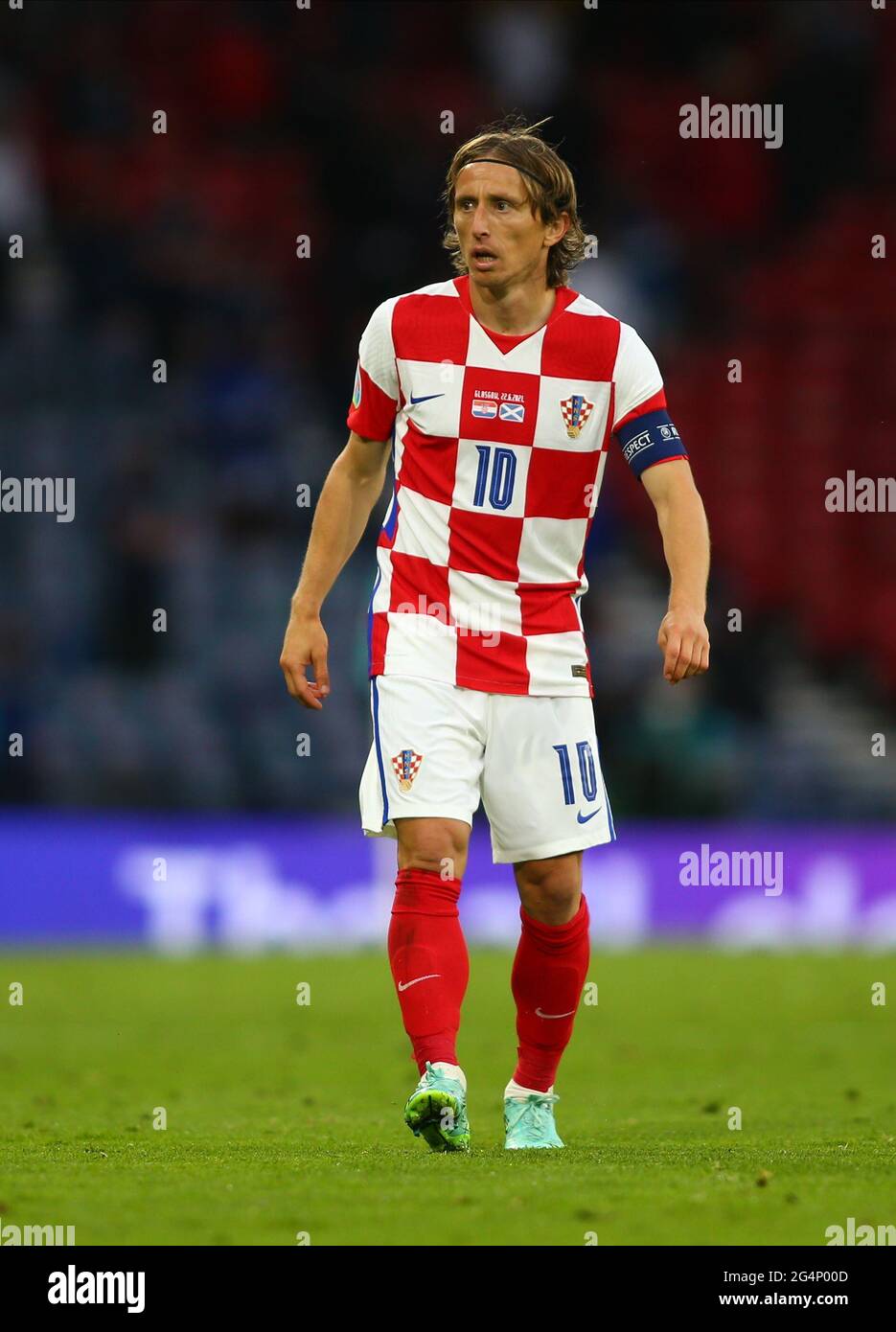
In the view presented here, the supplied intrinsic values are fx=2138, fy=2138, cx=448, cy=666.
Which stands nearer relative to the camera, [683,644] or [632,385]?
[683,644]

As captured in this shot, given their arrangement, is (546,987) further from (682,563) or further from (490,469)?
(490,469)

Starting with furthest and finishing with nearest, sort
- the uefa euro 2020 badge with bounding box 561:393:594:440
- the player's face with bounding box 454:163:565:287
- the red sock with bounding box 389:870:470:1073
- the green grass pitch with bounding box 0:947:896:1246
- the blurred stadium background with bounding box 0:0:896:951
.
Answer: the blurred stadium background with bounding box 0:0:896:951 → the uefa euro 2020 badge with bounding box 561:393:594:440 → the player's face with bounding box 454:163:565:287 → the red sock with bounding box 389:870:470:1073 → the green grass pitch with bounding box 0:947:896:1246

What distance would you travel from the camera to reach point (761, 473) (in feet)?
59.3

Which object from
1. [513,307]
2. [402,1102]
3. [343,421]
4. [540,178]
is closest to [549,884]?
[513,307]

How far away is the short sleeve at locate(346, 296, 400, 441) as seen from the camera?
18.5ft

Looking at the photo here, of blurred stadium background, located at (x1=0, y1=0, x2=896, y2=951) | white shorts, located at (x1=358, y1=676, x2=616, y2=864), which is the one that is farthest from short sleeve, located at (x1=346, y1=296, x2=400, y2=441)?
blurred stadium background, located at (x1=0, y1=0, x2=896, y2=951)

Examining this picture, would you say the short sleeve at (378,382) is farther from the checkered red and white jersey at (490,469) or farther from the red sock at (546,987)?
the red sock at (546,987)

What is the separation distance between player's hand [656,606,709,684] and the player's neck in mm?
885

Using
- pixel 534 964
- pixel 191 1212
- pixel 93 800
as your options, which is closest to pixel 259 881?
pixel 93 800

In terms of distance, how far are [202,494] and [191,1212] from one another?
12.0 metres

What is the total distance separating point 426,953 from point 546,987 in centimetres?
55

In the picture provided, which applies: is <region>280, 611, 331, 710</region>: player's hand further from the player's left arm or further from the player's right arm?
the player's left arm

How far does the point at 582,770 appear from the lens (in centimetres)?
559
